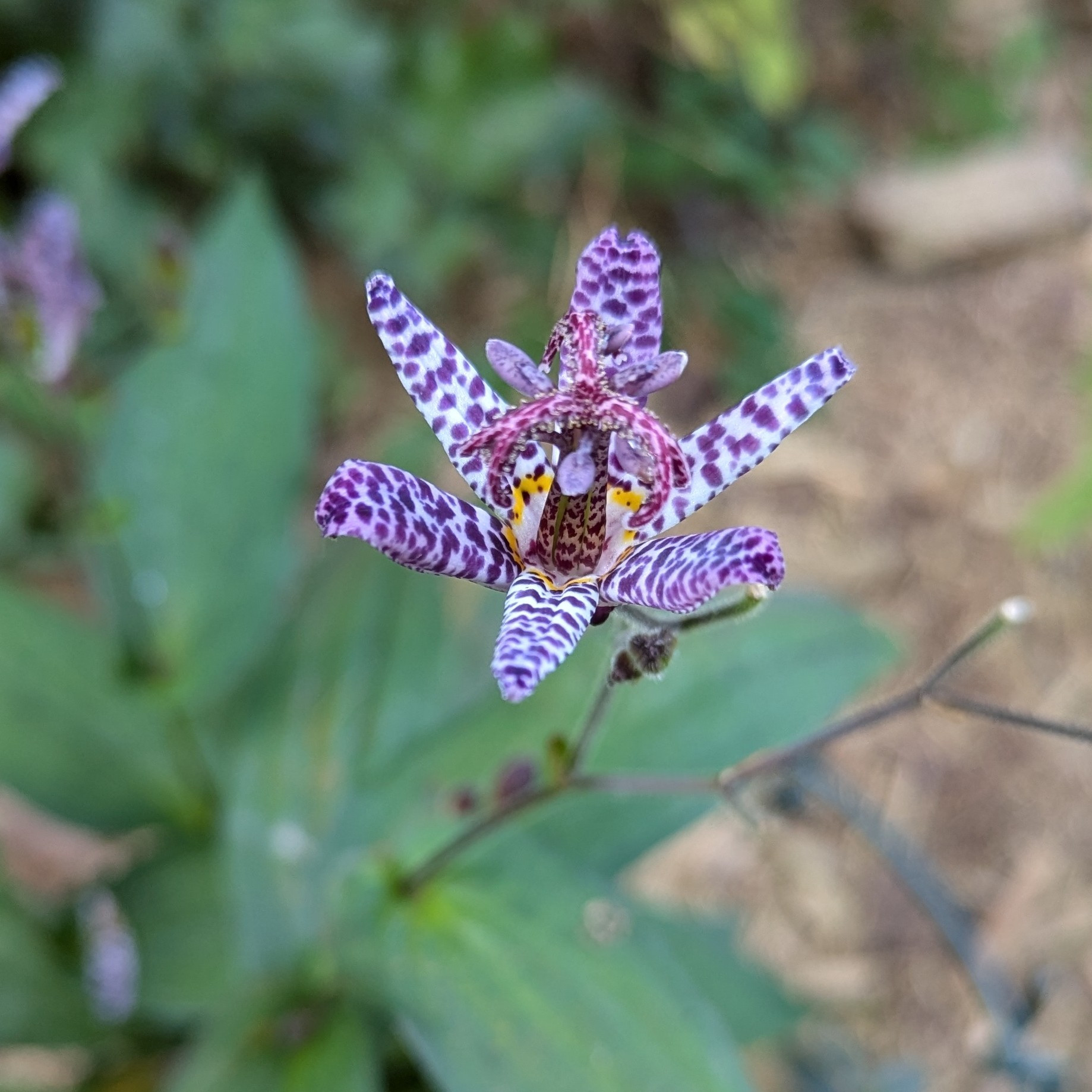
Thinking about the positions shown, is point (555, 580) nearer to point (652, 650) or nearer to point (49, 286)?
point (652, 650)

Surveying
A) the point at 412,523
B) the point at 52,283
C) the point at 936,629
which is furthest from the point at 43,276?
the point at 936,629

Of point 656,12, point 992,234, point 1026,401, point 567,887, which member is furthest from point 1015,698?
point 656,12

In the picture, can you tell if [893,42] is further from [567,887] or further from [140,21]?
[567,887]

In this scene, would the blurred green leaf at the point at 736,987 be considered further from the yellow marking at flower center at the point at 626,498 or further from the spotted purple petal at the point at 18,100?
the spotted purple petal at the point at 18,100

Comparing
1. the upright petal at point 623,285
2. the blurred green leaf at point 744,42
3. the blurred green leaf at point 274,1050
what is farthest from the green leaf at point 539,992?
the blurred green leaf at point 744,42

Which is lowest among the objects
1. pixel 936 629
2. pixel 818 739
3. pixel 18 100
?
pixel 936 629

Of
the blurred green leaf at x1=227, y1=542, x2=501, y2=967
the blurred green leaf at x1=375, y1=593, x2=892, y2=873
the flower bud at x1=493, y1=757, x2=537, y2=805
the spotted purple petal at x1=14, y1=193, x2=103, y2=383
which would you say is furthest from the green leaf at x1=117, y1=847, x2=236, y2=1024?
the spotted purple petal at x1=14, y1=193, x2=103, y2=383
